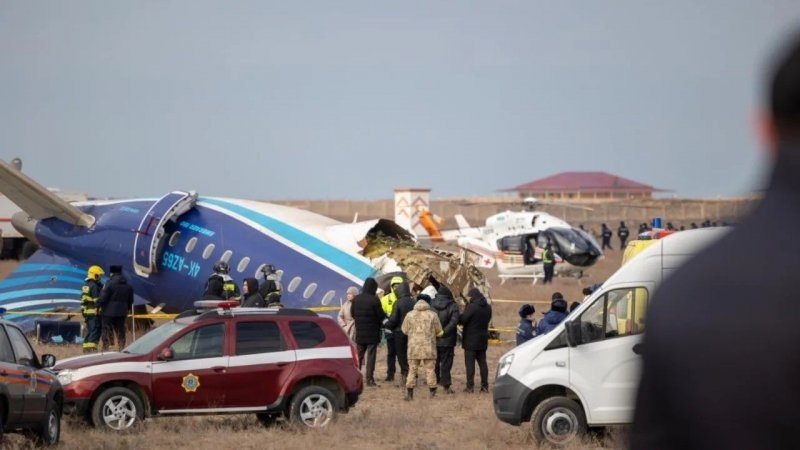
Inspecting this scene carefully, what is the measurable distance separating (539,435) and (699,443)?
1306 centimetres

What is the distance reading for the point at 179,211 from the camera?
90.4 feet

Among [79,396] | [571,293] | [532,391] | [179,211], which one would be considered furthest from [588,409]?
[571,293]

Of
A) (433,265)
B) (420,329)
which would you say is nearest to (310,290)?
(433,265)

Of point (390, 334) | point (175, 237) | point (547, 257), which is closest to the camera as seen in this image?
point (390, 334)

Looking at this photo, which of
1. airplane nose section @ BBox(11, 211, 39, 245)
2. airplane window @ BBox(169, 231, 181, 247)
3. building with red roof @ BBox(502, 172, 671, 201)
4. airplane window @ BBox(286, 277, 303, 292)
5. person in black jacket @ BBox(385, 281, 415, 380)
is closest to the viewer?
person in black jacket @ BBox(385, 281, 415, 380)

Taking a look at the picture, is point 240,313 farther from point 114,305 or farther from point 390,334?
point 114,305

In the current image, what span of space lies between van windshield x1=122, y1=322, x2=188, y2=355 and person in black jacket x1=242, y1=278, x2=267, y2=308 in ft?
18.1

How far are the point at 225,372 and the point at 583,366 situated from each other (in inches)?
174

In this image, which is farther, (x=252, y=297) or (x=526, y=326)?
(x=252, y=297)

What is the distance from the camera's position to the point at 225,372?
16.1 metres

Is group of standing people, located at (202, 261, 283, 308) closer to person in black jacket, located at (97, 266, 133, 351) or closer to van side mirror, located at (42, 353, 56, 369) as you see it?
person in black jacket, located at (97, 266, 133, 351)

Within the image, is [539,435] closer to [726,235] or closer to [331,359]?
[331,359]

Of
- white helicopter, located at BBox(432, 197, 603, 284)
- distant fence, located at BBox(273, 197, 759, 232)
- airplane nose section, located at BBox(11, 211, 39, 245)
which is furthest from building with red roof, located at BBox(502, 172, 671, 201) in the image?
airplane nose section, located at BBox(11, 211, 39, 245)

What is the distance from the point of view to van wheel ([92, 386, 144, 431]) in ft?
52.3
